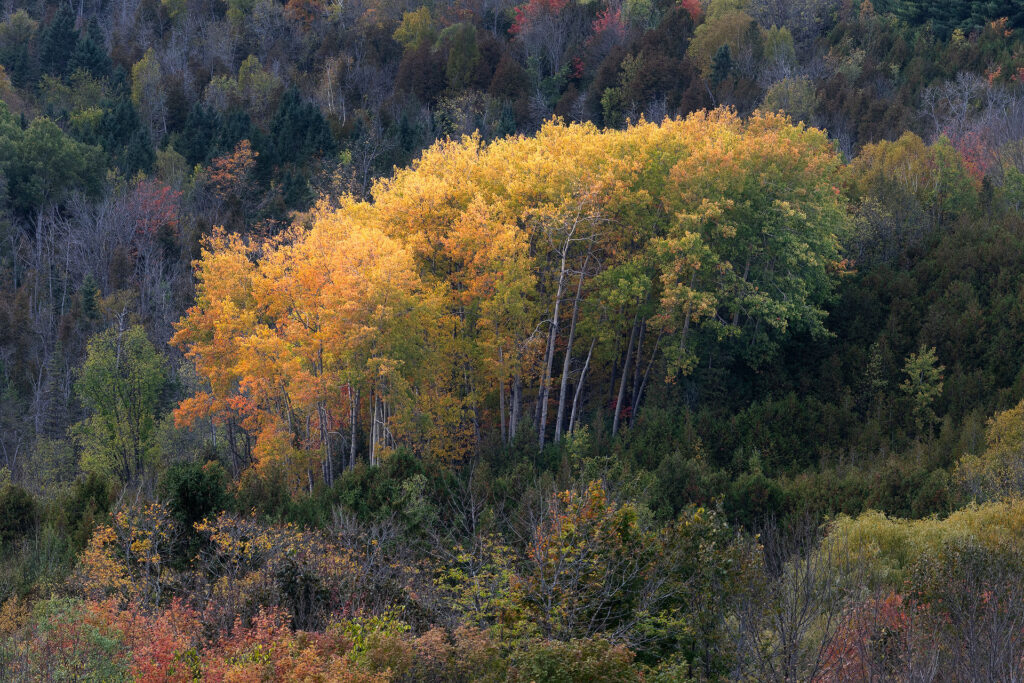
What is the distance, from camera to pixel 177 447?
176ft

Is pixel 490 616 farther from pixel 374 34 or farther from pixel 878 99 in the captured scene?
pixel 374 34

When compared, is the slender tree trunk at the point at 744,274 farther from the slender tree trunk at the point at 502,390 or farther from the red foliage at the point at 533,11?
the red foliage at the point at 533,11

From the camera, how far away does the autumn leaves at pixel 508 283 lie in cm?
3912

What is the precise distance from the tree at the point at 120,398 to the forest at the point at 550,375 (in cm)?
21

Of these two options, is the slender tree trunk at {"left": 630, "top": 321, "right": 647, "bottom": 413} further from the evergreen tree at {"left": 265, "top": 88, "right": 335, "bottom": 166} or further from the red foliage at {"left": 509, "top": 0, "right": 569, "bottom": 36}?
the red foliage at {"left": 509, "top": 0, "right": 569, "bottom": 36}

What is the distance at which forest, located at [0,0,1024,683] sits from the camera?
19953 mm

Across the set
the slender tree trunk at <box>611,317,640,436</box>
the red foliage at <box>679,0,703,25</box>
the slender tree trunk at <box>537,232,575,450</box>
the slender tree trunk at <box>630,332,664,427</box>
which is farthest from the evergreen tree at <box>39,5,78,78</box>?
the slender tree trunk at <box>630,332,664,427</box>

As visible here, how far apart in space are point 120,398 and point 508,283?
24367 mm

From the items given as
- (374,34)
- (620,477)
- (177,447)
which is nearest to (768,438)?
(620,477)

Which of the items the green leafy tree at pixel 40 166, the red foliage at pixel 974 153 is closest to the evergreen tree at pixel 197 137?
the green leafy tree at pixel 40 166

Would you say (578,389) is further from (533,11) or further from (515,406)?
(533,11)

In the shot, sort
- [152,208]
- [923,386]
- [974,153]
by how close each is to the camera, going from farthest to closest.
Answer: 1. [152,208]
2. [974,153]
3. [923,386]

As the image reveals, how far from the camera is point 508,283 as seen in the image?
39656mm

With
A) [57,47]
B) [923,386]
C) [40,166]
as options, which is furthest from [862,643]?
[57,47]
